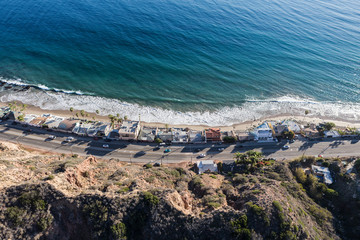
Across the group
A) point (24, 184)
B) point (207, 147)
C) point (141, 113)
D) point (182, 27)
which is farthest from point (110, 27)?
point (24, 184)

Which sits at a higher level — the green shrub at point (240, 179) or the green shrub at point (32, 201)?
the green shrub at point (32, 201)

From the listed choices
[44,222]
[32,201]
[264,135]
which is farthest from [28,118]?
[264,135]

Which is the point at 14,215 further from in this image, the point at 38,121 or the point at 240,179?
the point at 38,121

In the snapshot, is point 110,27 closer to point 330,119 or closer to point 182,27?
point 182,27

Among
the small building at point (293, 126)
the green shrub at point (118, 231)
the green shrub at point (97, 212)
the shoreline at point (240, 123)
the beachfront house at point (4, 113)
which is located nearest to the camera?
the green shrub at point (118, 231)

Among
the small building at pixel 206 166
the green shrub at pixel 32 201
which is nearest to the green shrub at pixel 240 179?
the small building at pixel 206 166

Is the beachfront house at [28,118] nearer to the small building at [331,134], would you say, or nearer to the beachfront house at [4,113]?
the beachfront house at [4,113]
